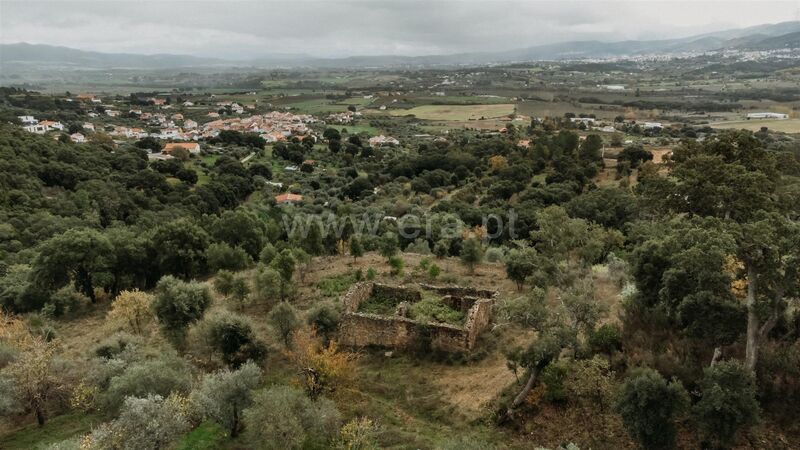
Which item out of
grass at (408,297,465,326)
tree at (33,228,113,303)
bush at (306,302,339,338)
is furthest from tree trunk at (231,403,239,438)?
tree at (33,228,113,303)

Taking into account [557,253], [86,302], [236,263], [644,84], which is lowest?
[86,302]

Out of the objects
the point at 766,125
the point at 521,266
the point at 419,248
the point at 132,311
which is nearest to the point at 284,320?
the point at 132,311

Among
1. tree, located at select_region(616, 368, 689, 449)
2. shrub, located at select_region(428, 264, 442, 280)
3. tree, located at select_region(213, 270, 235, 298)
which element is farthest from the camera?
shrub, located at select_region(428, 264, 442, 280)

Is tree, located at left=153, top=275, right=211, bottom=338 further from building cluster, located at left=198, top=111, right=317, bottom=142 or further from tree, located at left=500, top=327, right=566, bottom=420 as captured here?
building cluster, located at left=198, top=111, right=317, bottom=142

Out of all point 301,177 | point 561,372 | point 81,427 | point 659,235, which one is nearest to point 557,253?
point 659,235

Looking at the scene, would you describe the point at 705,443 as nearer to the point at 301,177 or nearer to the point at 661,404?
the point at 661,404

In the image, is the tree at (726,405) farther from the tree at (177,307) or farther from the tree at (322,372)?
the tree at (177,307)

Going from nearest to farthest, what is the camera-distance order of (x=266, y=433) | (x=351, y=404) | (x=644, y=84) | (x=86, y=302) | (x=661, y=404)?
(x=661, y=404)
(x=266, y=433)
(x=351, y=404)
(x=86, y=302)
(x=644, y=84)

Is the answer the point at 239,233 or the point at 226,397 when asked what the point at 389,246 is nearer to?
the point at 239,233
